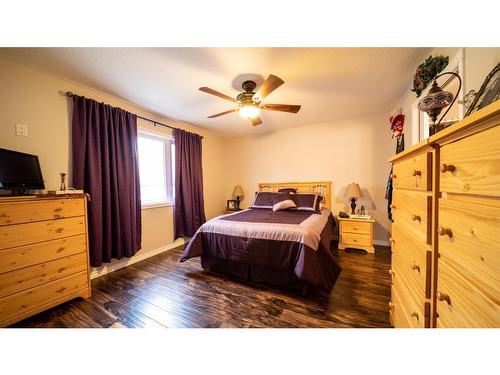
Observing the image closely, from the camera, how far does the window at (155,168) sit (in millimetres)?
2754

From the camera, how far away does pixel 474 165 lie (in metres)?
0.48

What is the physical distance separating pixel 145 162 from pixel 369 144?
12.5 ft

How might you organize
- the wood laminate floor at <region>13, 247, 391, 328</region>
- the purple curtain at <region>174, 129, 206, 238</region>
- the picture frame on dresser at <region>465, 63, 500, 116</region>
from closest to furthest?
the picture frame on dresser at <region>465, 63, 500, 116</region> → the wood laminate floor at <region>13, 247, 391, 328</region> → the purple curtain at <region>174, 129, 206, 238</region>

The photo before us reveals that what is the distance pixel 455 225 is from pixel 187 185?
3209 millimetres

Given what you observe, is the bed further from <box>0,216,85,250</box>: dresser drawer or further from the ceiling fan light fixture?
the ceiling fan light fixture

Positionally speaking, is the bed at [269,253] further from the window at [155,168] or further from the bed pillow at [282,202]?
the window at [155,168]

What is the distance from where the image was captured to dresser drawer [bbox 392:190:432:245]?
2.23 feet

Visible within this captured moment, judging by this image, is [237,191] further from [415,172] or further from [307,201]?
[415,172]

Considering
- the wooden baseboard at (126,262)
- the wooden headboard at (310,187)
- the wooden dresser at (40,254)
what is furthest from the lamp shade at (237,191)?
the wooden dresser at (40,254)

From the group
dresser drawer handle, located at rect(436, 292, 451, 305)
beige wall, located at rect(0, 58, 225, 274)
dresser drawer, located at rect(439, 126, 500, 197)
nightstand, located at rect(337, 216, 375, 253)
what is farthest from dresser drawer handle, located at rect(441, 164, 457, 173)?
beige wall, located at rect(0, 58, 225, 274)

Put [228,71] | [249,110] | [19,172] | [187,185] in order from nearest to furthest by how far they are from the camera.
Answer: [19,172] → [228,71] → [249,110] → [187,185]

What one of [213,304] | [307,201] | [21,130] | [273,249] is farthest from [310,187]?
[21,130]
